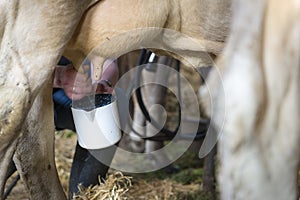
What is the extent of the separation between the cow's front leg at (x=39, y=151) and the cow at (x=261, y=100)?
0.94 meters

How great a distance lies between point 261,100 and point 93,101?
1.07 metres

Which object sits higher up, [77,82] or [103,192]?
[77,82]

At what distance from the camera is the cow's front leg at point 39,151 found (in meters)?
2.04

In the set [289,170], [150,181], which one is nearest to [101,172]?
[150,181]

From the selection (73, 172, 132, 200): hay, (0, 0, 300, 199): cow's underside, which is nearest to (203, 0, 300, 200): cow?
(0, 0, 300, 199): cow's underside

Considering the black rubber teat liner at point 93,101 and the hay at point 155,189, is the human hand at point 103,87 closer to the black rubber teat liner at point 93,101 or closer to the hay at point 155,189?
the black rubber teat liner at point 93,101

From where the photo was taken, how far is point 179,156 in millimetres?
3238

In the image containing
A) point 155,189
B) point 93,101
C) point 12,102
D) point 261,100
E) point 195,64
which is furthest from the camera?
point 155,189

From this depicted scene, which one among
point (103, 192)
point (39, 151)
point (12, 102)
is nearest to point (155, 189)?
point (103, 192)

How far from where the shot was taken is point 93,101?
2.18 m

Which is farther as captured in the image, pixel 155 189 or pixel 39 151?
pixel 155 189

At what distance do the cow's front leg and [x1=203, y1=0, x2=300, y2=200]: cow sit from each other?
940mm

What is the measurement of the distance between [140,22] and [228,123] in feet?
2.35

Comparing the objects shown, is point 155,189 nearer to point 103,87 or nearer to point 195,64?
point 103,87
